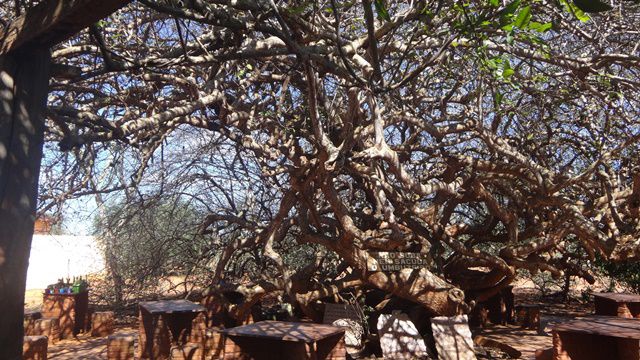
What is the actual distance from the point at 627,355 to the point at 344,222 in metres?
3.52

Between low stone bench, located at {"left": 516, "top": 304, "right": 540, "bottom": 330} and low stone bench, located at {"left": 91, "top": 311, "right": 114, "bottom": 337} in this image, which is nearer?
low stone bench, located at {"left": 91, "top": 311, "right": 114, "bottom": 337}

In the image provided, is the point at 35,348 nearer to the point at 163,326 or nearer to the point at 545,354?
the point at 163,326

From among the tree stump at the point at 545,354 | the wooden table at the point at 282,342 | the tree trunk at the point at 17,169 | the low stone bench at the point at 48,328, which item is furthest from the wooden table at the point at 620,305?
the low stone bench at the point at 48,328

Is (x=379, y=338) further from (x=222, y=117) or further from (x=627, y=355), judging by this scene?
(x=222, y=117)

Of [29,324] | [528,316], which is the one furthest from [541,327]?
[29,324]

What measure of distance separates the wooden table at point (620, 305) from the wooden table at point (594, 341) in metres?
2.39

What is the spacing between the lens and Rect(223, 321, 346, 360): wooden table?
16.9ft

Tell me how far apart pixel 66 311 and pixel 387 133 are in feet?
22.3

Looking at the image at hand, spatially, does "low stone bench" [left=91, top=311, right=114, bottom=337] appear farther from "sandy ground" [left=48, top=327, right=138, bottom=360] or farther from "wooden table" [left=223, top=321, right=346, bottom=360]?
"wooden table" [left=223, top=321, right=346, bottom=360]

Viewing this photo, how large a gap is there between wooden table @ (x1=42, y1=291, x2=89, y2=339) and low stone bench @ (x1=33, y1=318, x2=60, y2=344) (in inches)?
14.5

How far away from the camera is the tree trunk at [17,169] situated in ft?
7.59

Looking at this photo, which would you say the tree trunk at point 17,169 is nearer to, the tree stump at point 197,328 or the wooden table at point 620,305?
the tree stump at point 197,328

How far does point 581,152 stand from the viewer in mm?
9195

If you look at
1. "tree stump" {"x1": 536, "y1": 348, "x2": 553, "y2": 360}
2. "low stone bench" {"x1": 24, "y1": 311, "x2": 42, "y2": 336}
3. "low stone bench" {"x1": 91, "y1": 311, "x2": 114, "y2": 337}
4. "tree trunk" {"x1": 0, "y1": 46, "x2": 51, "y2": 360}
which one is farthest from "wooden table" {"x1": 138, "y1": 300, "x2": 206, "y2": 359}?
"tree trunk" {"x1": 0, "y1": 46, "x2": 51, "y2": 360}
